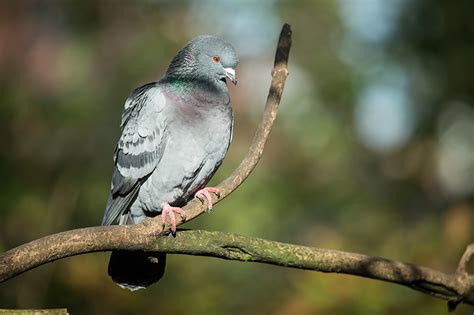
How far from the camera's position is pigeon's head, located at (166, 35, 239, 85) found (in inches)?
194

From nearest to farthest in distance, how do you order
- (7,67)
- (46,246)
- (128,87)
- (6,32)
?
(46,246) < (7,67) < (128,87) < (6,32)

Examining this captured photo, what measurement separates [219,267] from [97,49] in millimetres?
4478

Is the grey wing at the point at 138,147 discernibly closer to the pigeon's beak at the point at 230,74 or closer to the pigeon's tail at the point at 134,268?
the pigeon's tail at the point at 134,268

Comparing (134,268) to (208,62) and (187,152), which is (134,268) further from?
(208,62)

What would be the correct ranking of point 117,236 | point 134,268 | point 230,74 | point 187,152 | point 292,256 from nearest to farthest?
point 117,236 < point 292,256 < point 134,268 < point 187,152 < point 230,74

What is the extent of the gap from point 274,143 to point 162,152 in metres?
6.23

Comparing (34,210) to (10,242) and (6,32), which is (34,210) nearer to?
(10,242)

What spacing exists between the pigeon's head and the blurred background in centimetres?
180

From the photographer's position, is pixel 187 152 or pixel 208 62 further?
pixel 208 62

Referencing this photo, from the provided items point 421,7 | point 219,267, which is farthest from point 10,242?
point 421,7

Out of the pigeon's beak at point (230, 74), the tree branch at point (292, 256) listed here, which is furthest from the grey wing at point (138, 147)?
the tree branch at point (292, 256)

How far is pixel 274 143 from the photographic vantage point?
10.7 meters

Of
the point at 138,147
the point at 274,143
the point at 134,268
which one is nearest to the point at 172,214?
the point at 134,268

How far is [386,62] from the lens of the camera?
31.1 ft
